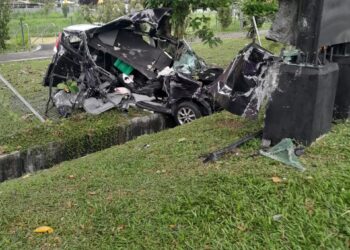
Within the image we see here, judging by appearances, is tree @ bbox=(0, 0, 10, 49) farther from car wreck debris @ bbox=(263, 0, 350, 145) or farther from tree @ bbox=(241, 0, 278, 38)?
car wreck debris @ bbox=(263, 0, 350, 145)

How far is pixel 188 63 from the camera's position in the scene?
8883mm

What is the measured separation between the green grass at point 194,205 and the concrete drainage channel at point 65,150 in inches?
67.5

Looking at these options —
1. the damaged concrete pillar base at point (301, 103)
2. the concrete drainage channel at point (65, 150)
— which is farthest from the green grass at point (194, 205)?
the concrete drainage channel at point (65, 150)

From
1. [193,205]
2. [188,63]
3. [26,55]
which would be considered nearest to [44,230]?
[193,205]

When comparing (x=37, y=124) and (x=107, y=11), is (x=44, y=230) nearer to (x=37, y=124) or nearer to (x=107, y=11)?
(x=37, y=124)

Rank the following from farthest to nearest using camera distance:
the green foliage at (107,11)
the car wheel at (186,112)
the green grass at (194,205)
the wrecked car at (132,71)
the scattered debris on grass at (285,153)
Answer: the green foliage at (107,11) → the wrecked car at (132,71) → the car wheel at (186,112) → the scattered debris on grass at (285,153) → the green grass at (194,205)

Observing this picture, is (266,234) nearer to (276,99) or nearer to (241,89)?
(276,99)

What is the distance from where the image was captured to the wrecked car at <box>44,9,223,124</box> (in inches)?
313

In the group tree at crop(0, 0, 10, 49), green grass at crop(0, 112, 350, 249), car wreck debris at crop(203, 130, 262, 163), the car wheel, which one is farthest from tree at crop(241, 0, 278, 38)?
green grass at crop(0, 112, 350, 249)

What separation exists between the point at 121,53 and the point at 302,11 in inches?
213

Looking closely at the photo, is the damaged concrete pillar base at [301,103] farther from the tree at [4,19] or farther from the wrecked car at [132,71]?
the tree at [4,19]

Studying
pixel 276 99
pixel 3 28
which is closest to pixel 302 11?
pixel 276 99

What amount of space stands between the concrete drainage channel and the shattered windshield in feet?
3.82

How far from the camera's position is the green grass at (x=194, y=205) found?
9.92ft
